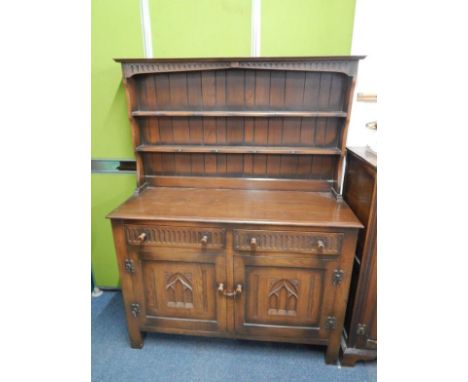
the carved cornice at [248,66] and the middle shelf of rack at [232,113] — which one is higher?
the carved cornice at [248,66]

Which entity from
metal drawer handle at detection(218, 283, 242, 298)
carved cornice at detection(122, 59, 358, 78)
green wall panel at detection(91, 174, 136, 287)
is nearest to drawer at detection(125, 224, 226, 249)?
metal drawer handle at detection(218, 283, 242, 298)

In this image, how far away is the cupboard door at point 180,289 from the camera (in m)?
1.47

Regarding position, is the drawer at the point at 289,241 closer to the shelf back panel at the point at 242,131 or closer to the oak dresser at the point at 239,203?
the oak dresser at the point at 239,203

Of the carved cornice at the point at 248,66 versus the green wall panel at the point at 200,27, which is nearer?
the carved cornice at the point at 248,66

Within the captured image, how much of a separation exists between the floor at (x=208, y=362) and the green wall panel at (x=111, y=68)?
4.20 feet

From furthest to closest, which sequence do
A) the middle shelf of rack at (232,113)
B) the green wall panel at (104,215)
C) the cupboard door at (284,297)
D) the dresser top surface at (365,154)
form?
the green wall panel at (104,215) → the middle shelf of rack at (232,113) → the cupboard door at (284,297) → the dresser top surface at (365,154)

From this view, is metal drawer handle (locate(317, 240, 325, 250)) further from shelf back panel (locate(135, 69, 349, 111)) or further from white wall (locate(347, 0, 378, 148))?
shelf back panel (locate(135, 69, 349, 111))

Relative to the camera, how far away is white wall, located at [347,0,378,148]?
1.54m

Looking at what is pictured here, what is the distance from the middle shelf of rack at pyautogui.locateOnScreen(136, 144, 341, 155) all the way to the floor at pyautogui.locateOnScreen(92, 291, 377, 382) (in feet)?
4.04

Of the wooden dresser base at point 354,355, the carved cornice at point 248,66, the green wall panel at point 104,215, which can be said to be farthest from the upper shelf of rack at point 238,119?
the wooden dresser base at point 354,355
